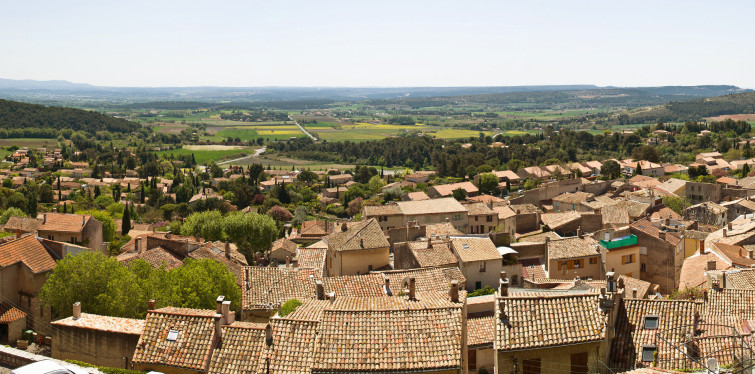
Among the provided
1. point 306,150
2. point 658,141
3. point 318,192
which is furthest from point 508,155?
point 306,150

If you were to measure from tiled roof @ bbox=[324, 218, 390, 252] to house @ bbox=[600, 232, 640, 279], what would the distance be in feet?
31.6

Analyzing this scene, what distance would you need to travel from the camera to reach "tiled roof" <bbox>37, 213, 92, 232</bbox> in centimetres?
3919

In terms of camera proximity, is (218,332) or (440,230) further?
(440,230)

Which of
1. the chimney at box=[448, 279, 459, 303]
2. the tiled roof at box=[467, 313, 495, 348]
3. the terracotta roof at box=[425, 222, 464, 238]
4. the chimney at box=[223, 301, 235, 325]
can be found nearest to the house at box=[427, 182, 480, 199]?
the terracotta roof at box=[425, 222, 464, 238]

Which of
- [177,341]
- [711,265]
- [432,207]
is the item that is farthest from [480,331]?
[432,207]

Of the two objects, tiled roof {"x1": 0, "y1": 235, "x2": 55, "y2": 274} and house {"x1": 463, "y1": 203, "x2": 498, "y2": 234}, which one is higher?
tiled roof {"x1": 0, "y1": 235, "x2": 55, "y2": 274}

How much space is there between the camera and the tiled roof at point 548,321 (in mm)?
13789

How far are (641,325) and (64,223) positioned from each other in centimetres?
3342

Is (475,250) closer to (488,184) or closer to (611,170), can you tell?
(488,184)

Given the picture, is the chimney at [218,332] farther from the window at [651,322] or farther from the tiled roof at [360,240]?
the tiled roof at [360,240]

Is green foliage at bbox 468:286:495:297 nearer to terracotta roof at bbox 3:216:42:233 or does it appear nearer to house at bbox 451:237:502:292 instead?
house at bbox 451:237:502:292

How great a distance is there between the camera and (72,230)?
39188mm

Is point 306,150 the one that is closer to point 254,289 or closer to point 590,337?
point 254,289

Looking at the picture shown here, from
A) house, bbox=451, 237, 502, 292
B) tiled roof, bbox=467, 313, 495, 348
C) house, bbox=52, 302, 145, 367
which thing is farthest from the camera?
Answer: house, bbox=451, 237, 502, 292
